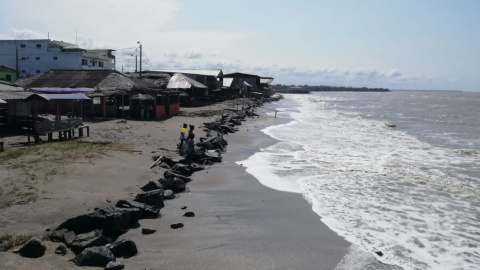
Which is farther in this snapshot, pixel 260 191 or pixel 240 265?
pixel 260 191

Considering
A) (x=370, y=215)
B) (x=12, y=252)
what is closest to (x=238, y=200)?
(x=370, y=215)

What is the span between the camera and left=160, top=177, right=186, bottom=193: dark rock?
11.0m

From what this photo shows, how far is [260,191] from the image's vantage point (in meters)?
→ 11.6

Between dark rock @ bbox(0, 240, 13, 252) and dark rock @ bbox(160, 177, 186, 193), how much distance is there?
190 inches

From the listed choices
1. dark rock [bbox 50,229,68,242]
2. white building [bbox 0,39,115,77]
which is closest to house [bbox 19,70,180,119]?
white building [bbox 0,39,115,77]

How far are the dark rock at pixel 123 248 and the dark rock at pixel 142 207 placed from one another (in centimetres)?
182

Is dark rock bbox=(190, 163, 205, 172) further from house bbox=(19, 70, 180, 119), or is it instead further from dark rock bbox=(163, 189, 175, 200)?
house bbox=(19, 70, 180, 119)

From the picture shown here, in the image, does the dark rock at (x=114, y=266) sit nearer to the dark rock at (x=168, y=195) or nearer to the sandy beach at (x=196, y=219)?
the sandy beach at (x=196, y=219)

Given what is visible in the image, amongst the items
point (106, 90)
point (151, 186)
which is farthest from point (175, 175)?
point (106, 90)

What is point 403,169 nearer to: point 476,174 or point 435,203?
point 476,174

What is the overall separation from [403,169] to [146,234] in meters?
11.0

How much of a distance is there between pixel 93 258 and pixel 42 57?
54251mm

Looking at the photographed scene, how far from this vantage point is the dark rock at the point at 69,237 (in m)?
6.66

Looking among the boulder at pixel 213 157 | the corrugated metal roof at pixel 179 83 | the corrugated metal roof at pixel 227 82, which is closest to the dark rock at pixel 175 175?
the boulder at pixel 213 157
